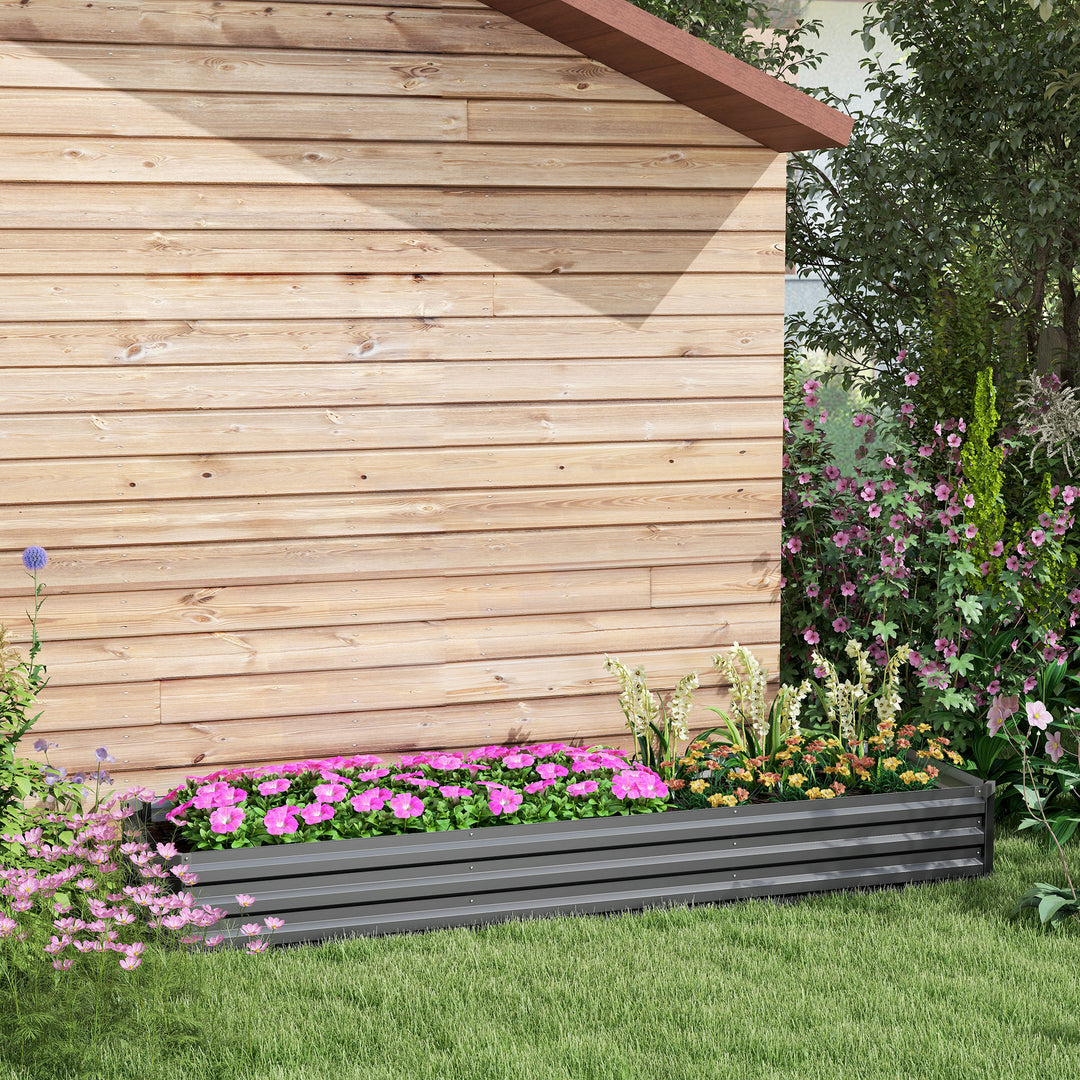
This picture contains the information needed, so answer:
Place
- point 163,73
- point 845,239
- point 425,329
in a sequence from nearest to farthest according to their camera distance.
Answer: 1. point 163,73
2. point 425,329
3. point 845,239

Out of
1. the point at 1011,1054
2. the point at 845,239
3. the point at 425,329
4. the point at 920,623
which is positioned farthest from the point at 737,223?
the point at 1011,1054

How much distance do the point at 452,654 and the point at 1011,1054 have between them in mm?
2316

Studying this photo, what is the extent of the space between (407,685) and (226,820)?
94 centimetres

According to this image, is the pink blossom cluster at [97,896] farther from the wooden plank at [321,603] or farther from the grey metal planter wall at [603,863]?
the wooden plank at [321,603]

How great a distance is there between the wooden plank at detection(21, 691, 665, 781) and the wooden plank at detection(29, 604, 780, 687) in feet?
0.62

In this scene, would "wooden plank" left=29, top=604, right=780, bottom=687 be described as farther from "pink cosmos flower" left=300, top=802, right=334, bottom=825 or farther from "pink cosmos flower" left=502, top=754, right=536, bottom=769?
"pink cosmos flower" left=300, top=802, right=334, bottom=825

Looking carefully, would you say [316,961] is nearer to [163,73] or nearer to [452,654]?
[452,654]

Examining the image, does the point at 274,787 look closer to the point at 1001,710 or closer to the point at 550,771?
the point at 550,771

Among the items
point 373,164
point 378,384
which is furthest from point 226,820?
point 373,164

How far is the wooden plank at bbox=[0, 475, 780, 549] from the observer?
13.6 ft

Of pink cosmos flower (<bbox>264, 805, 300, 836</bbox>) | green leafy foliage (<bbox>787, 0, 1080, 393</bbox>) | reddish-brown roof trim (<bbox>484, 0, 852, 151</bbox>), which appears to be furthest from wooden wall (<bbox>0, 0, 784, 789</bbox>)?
green leafy foliage (<bbox>787, 0, 1080, 393</bbox>)

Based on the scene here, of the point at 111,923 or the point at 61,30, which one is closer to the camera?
the point at 111,923

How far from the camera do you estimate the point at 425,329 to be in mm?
4410

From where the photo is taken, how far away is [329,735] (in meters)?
4.41
